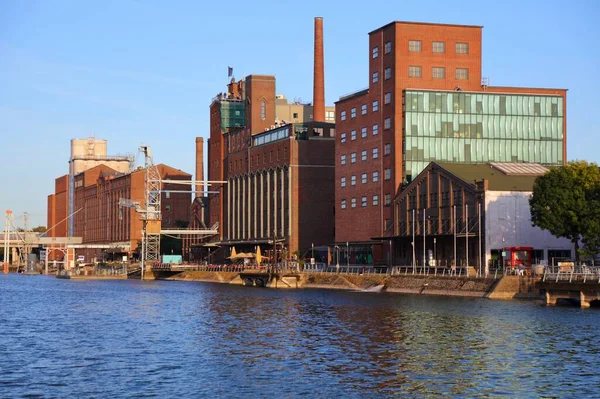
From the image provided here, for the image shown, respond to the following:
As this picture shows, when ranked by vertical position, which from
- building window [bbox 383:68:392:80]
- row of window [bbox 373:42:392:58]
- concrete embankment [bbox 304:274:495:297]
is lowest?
concrete embankment [bbox 304:274:495:297]

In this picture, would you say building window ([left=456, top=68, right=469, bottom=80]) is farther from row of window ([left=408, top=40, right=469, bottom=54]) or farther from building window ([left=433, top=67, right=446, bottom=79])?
row of window ([left=408, top=40, right=469, bottom=54])

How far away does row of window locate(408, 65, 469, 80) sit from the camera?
153750mm

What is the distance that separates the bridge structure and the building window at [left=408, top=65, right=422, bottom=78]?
6070cm

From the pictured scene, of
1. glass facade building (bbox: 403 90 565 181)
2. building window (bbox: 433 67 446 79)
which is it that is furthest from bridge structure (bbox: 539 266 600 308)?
building window (bbox: 433 67 446 79)

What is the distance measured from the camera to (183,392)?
46.2m

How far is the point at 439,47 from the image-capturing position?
156625mm

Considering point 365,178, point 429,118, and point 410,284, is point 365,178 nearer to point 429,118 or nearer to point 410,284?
point 429,118

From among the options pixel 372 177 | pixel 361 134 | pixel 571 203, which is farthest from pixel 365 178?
pixel 571 203

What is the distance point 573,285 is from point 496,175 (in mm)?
41977

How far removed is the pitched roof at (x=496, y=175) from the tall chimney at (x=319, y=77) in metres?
58.2

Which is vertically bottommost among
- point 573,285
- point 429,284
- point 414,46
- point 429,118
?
point 429,284

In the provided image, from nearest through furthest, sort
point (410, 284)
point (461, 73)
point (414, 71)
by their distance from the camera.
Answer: point (410, 284) < point (414, 71) < point (461, 73)

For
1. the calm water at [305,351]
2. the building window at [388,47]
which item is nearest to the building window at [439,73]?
the building window at [388,47]

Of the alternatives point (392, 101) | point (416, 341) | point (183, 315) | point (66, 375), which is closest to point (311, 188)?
point (392, 101)
